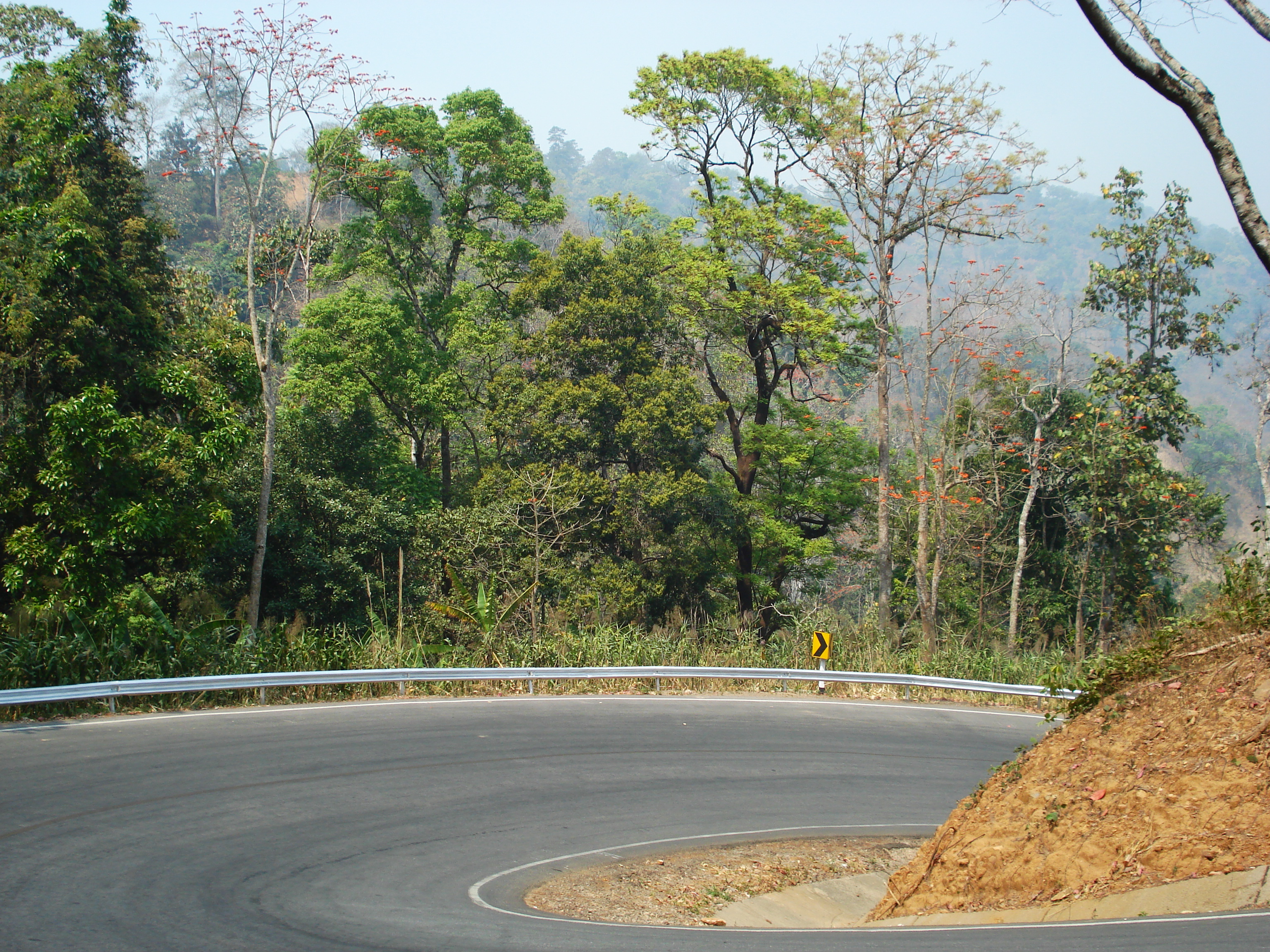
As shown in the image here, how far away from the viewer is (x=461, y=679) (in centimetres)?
1593

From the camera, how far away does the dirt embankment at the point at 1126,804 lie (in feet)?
21.8

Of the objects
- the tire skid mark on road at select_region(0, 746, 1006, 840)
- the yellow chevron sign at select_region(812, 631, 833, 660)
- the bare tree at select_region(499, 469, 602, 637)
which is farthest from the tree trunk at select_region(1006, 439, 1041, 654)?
the tire skid mark on road at select_region(0, 746, 1006, 840)

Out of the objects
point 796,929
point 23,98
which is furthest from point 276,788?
point 23,98

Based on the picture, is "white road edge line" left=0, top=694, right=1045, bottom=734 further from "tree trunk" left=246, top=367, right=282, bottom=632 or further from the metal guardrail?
"tree trunk" left=246, top=367, right=282, bottom=632

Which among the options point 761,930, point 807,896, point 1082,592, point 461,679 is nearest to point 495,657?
point 461,679

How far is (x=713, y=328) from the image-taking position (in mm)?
30078

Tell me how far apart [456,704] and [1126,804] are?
10413mm

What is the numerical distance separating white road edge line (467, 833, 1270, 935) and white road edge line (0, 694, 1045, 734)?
6.12 m

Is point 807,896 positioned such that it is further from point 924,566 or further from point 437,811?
point 924,566

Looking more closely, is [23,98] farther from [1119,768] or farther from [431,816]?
[1119,768]

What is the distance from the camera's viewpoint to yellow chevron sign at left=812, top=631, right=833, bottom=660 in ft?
60.5

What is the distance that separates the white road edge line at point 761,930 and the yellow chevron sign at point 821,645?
8.99 m

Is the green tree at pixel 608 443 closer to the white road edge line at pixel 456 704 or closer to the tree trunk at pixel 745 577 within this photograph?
the tree trunk at pixel 745 577

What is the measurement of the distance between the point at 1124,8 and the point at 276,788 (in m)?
11.0
